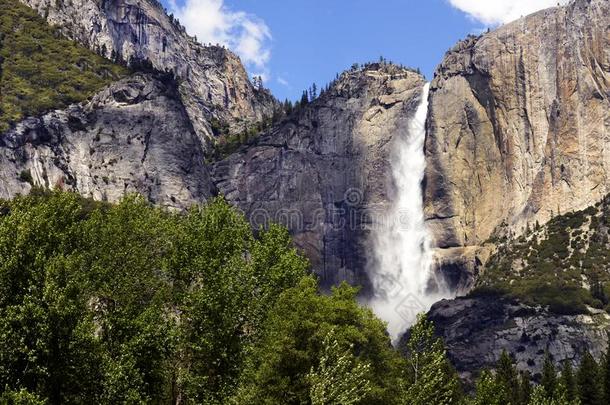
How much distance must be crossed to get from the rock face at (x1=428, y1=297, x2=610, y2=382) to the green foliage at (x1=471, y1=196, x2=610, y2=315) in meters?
4.11

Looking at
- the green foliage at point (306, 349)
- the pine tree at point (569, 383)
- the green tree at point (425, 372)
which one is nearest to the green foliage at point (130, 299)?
the green foliage at point (306, 349)

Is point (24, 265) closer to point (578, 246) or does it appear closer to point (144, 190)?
point (144, 190)

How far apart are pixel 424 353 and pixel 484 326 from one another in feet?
403

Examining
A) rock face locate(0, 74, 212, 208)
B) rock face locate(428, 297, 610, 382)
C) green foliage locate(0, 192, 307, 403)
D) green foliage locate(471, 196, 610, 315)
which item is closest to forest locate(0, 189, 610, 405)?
green foliage locate(0, 192, 307, 403)

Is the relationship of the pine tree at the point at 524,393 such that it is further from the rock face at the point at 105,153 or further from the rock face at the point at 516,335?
the rock face at the point at 105,153

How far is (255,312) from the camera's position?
50.5 meters

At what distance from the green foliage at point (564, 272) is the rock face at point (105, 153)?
85.6 meters

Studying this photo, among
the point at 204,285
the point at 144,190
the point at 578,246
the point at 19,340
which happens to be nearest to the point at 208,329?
the point at 204,285

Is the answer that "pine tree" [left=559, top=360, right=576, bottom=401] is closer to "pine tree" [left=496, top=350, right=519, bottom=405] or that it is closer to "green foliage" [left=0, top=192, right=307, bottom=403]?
"pine tree" [left=496, top=350, right=519, bottom=405]

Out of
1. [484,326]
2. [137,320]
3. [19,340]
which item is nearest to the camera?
[19,340]

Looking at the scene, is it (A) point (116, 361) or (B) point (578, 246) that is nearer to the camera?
(A) point (116, 361)

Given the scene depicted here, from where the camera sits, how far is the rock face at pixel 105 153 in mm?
176875

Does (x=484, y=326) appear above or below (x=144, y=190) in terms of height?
below

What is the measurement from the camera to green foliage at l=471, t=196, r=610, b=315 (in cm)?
16912
